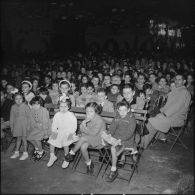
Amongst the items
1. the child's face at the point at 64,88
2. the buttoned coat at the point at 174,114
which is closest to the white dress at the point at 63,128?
the child's face at the point at 64,88

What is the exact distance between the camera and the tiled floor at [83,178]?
3.99 metres

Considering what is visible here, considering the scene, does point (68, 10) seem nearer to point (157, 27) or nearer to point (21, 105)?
point (157, 27)

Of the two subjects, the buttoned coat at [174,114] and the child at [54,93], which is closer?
the buttoned coat at [174,114]

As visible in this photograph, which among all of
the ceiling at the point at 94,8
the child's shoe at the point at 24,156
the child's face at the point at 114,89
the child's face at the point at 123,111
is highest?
the ceiling at the point at 94,8

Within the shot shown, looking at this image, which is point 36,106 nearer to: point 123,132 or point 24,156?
point 24,156

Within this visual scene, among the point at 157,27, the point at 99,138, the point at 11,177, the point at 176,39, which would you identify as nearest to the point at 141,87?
the point at 99,138

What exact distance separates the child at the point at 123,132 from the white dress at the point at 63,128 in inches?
29.0

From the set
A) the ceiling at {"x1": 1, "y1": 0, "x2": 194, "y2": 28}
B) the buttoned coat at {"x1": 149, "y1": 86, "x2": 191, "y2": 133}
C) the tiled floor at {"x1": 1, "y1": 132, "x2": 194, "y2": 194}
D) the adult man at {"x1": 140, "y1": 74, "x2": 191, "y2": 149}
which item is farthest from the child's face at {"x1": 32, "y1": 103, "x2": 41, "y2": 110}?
the ceiling at {"x1": 1, "y1": 0, "x2": 194, "y2": 28}

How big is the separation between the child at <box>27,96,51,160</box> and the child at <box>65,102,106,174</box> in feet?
2.48

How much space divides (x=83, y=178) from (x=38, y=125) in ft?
4.59

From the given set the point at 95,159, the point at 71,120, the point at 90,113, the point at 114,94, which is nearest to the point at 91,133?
the point at 90,113

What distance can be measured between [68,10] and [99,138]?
11051 millimetres

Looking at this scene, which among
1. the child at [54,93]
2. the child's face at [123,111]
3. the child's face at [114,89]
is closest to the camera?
the child's face at [123,111]

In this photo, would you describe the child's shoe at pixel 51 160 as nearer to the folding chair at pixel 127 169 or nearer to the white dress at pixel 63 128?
the white dress at pixel 63 128
